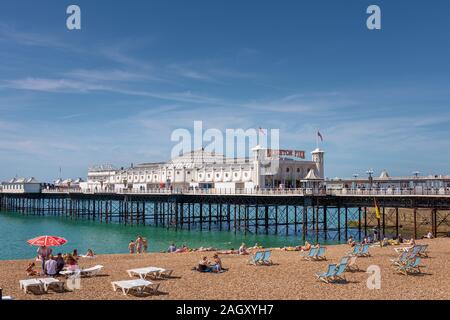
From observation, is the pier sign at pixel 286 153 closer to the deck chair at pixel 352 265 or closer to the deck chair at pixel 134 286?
the deck chair at pixel 352 265

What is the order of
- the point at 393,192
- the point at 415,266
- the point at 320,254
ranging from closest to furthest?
the point at 415,266, the point at 320,254, the point at 393,192

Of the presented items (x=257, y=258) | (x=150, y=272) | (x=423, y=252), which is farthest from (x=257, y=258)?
(x=423, y=252)

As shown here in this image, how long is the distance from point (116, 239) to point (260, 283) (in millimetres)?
28447

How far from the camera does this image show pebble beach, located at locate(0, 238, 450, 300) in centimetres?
1195

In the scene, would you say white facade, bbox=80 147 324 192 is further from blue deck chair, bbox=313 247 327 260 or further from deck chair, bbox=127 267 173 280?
deck chair, bbox=127 267 173 280

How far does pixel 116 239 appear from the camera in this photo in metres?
40.1

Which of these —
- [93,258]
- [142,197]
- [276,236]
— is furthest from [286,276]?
[142,197]

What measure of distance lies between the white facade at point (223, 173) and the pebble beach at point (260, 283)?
24852mm

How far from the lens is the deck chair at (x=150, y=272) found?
45.9 feet

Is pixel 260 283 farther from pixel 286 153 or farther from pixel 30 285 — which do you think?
pixel 286 153

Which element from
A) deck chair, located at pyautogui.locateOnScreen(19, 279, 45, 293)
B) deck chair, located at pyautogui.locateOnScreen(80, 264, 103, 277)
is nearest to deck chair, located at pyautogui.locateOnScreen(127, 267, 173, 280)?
deck chair, located at pyautogui.locateOnScreen(80, 264, 103, 277)

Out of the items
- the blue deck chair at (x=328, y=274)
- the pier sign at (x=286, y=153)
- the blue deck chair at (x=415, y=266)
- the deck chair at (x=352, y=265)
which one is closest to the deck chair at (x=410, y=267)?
the blue deck chair at (x=415, y=266)
